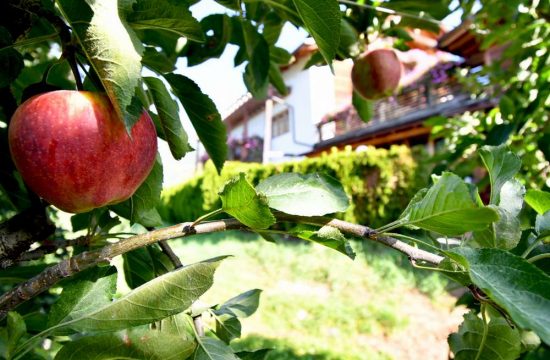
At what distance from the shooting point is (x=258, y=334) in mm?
3123

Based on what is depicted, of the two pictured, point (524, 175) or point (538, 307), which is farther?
point (524, 175)

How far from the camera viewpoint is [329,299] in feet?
12.7

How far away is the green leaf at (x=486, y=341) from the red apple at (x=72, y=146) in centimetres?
44

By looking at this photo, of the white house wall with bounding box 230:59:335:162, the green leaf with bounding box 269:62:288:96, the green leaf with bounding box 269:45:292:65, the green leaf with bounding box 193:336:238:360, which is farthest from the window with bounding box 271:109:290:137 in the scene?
the green leaf with bounding box 193:336:238:360

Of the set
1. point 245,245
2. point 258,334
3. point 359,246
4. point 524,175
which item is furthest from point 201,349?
point 245,245

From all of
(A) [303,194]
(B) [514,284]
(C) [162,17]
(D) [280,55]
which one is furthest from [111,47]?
(D) [280,55]

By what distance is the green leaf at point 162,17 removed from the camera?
48cm

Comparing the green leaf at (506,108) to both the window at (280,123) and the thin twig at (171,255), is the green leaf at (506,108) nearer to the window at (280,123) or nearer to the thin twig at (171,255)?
the thin twig at (171,255)

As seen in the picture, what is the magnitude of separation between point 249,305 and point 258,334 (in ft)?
8.36

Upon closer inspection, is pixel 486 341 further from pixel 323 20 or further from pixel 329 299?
pixel 329 299

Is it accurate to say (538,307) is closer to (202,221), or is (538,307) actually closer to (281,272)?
(202,221)

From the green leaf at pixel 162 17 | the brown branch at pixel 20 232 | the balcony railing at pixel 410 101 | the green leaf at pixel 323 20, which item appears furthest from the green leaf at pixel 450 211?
the balcony railing at pixel 410 101

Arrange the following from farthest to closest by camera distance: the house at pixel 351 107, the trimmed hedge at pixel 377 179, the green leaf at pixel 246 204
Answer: the house at pixel 351 107 < the trimmed hedge at pixel 377 179 < the green leaf at pixel 246 204

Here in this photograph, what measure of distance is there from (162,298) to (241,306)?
12.1 inches
